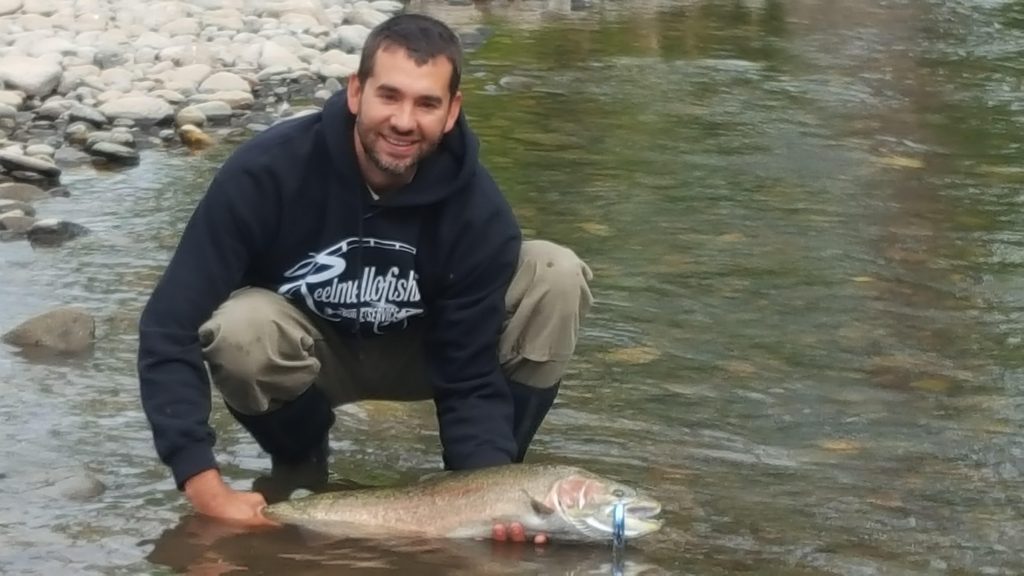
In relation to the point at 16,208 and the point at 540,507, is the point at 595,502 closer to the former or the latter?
the point at 540,507

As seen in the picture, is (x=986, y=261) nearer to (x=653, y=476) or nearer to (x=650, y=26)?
(x=653, y=476)

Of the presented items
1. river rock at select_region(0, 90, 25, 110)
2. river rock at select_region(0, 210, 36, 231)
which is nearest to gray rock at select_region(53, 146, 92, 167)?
river rock at select_region(0, 90, 25, 110)

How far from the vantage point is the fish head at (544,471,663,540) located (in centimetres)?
334

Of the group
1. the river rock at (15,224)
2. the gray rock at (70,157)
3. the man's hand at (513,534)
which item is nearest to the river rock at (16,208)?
the river rock at (15,224)

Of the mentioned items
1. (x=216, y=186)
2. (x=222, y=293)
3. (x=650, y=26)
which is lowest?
(x=650, y=26)

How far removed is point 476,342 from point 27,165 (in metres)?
4.25

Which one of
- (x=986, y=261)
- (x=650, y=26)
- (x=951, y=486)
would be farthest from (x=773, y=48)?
(x=951, y=486)

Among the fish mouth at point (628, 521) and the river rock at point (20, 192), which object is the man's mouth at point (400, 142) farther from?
the river rock at point (20, 192)

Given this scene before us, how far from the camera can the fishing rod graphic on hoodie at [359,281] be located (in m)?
3.61

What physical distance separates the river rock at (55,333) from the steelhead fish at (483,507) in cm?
157

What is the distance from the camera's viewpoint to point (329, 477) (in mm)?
3916

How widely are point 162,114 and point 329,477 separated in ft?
17.8

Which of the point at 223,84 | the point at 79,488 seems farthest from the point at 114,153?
the point at 79,488

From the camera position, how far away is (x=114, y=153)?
314 inches
